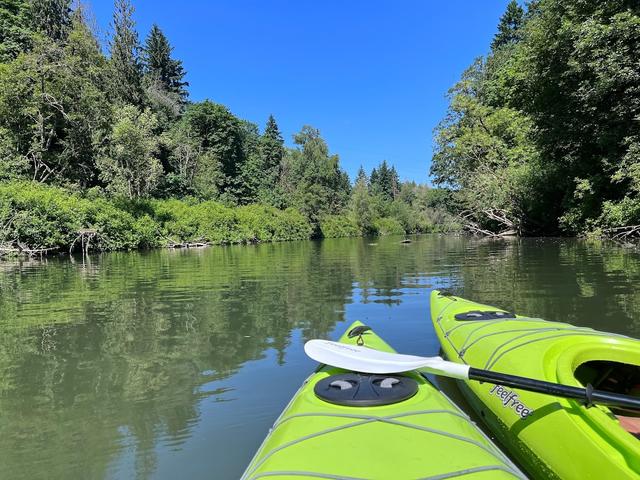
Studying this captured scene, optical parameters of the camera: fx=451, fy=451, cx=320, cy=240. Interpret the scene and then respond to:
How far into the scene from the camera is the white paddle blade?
9.87 feet

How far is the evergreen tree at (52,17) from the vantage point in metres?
37.3

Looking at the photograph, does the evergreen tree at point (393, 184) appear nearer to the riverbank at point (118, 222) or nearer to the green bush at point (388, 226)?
the green bush at point (388, 226)

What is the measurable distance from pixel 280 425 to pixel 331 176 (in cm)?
5636

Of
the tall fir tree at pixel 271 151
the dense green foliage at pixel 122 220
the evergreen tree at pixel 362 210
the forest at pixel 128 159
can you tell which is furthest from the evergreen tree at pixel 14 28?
the evergreen tree at pixel 362 210

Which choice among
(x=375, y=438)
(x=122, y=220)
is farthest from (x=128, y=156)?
(x=375, y=438)

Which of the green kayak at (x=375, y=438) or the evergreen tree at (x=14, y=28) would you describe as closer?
the green kayak at (x=375, y=438)

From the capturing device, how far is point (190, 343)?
227 inches

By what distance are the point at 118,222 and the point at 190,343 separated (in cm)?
2363

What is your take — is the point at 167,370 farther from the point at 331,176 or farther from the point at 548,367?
the point at 331,176

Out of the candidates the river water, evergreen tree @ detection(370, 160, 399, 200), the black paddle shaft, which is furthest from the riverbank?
evergreen tree @ detection(370, 160, 399, 200)

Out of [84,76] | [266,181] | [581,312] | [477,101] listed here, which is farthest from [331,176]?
[581,312]

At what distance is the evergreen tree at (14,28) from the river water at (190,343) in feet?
102

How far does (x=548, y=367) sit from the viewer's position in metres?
2.80

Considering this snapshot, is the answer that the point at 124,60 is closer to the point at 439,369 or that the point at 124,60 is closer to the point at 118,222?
the point at 118,222
